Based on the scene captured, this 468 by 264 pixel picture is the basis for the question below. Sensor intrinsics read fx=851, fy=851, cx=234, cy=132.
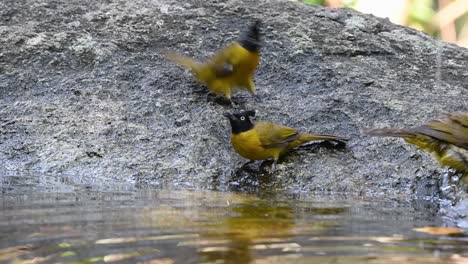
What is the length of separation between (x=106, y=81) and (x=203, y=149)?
1012mm

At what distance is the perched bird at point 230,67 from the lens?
17.9ft

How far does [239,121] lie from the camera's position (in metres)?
4.94

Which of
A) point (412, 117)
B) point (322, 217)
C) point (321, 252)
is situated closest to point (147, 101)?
point (412, 117)

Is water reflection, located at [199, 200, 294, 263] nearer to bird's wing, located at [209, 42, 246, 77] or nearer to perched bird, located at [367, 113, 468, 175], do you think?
perched bird, located at [367, 113, 468, 175]

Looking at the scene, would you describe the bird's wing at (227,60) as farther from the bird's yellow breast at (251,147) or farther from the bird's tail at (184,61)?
the bird's yellow breast at (251,147)

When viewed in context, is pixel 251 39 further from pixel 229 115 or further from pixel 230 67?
pixel 229 115

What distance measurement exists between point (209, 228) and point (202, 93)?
2398 mm

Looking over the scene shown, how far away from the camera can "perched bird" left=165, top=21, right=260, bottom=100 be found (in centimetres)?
546

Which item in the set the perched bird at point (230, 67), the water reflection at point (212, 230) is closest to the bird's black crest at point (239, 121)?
the perched bird at point (230, 67)

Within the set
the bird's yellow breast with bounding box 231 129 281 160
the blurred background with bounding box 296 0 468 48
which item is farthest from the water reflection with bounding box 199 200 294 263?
the blurred background with bounding box 296 0 468 48

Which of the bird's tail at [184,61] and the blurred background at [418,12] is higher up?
the blurred background at [418,12]

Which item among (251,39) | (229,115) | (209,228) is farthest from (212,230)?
(251,39)

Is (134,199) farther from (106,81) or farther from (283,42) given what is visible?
(283,42)

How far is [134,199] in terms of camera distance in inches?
160
